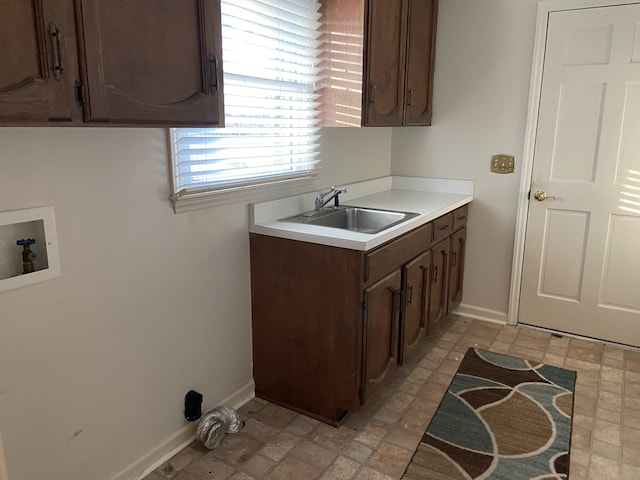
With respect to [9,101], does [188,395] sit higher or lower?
lower

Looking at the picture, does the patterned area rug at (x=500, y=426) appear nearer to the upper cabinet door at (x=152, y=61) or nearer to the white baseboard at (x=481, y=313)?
the white baseboard at (x=481, y=313)

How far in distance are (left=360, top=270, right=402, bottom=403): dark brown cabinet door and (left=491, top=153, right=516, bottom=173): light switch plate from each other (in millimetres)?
1337

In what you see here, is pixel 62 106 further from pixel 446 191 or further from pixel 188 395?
pixel 446 191

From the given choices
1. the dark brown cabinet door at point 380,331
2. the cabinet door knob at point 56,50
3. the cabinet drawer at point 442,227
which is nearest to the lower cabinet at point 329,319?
the dark brown cabinet door at point 380,331

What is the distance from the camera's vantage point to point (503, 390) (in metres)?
2.56

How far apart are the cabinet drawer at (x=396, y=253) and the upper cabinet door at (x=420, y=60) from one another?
32.5 inches

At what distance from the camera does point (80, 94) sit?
119 centimetres

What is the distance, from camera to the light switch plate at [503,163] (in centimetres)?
320

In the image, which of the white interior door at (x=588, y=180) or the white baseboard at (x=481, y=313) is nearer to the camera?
the white interior door at (x=588, y=180)

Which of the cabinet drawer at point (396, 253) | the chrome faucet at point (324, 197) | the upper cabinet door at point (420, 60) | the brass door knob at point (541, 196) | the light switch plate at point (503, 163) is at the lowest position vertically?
the cabinet drawer at point (396, 253)

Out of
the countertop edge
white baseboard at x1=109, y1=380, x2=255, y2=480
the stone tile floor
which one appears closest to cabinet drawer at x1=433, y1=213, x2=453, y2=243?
the countertop edge

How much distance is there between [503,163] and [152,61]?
2.52 metres

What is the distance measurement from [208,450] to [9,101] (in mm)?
1587

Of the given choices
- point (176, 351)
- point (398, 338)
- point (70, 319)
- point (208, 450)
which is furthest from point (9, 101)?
point (398, 338)
